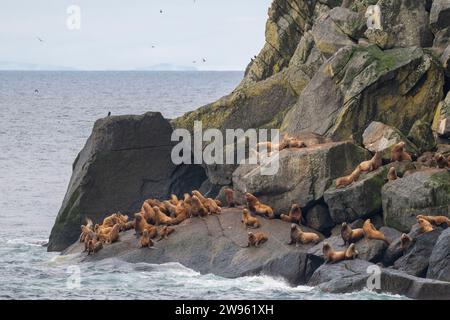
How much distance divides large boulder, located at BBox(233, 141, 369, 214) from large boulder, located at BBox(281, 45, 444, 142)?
6.82 feet

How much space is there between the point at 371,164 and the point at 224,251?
5.87 metres

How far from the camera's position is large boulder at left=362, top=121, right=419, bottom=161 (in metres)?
39.4

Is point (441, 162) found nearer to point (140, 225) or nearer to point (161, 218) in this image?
point (161, 218)

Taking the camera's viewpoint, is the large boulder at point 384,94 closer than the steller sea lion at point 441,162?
No

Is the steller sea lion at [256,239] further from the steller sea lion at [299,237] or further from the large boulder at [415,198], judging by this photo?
the large boulder at [415,198]

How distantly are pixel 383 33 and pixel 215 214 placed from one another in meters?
10.5

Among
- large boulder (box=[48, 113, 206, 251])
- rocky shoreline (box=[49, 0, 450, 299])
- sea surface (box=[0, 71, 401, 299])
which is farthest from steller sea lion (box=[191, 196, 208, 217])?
large boulder (box=[48, 113, 206, 251])

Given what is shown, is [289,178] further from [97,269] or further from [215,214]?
[97,269]

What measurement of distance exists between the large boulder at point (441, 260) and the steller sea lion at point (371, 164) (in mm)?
5821

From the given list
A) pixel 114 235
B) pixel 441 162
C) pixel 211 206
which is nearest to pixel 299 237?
pixel 211 206

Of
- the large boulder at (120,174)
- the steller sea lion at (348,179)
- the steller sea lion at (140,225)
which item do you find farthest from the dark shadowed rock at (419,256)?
the large boulder at (120,174)

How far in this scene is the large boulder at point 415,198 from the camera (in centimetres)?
3644

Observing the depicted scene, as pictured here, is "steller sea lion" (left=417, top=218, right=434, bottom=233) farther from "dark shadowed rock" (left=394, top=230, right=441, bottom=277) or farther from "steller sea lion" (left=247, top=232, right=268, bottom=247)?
"steller sea lion" (left=247, top=232, right=268, bottom=247)

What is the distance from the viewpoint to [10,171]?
78812mm
